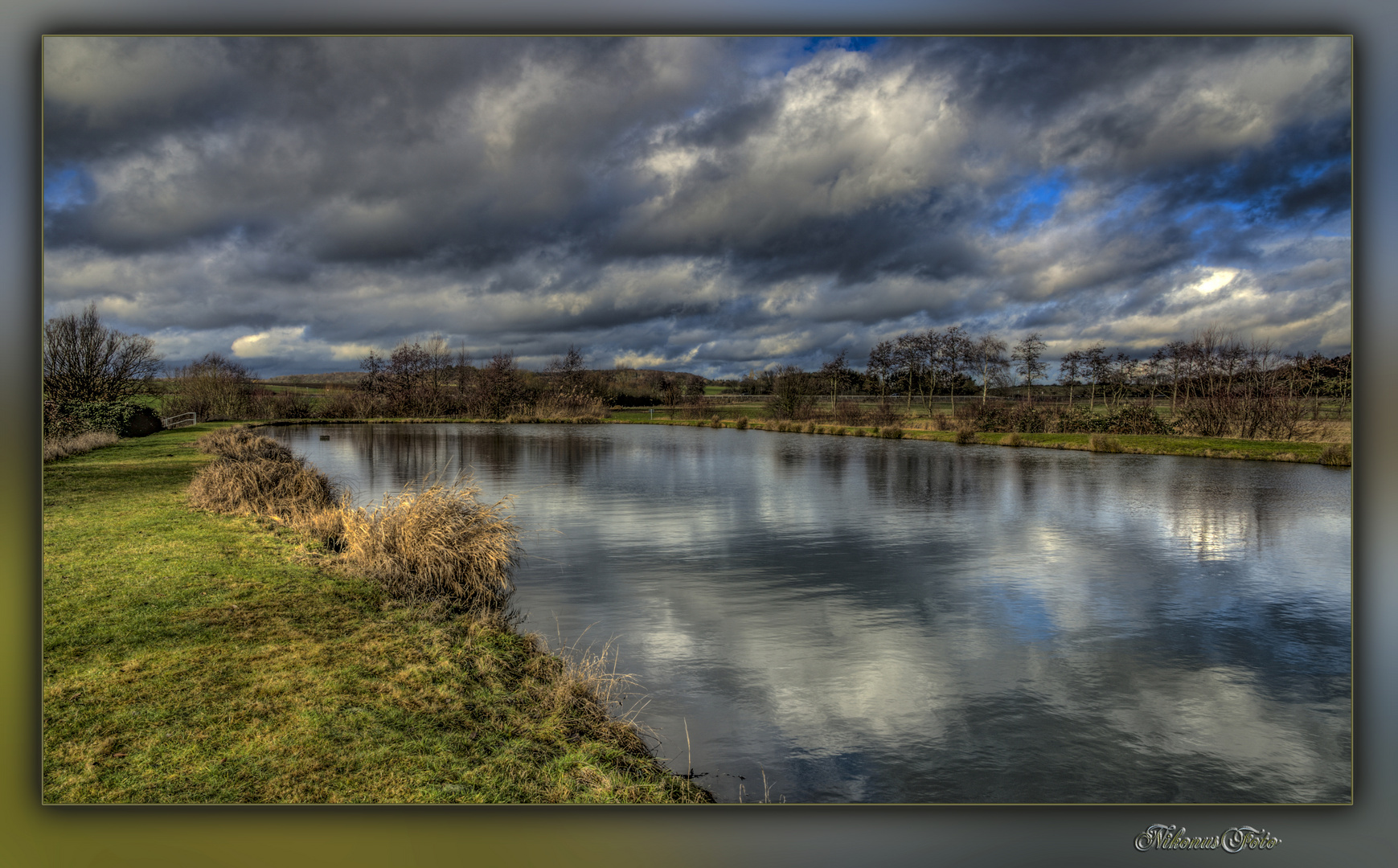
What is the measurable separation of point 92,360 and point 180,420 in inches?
741

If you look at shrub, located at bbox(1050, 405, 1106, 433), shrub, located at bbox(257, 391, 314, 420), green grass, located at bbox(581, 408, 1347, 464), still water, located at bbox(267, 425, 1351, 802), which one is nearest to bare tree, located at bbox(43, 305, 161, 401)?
still water, located at bbox(267, 425, 1351, 802)

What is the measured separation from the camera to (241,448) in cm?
1582

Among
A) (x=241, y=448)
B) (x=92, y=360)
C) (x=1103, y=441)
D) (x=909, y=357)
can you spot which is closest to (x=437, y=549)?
(x=92, y=360)

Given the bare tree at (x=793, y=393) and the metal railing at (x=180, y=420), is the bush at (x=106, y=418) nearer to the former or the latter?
the metal railing at (x=180, y=420)

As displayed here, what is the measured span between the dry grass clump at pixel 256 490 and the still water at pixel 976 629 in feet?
11.1

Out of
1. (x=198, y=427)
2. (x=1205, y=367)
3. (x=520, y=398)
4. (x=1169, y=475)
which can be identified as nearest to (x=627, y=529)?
(x=1205, y=367)

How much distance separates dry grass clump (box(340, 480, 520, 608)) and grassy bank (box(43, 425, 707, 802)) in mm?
369

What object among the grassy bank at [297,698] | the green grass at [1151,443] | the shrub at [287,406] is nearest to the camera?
the grassy bank at [297,698]

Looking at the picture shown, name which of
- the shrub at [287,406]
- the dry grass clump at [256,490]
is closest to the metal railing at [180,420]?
the shrub at [287,406]

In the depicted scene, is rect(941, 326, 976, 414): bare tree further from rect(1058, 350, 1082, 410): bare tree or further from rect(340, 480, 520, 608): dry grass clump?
rect(340, 480, 520, 608): dry grass clump

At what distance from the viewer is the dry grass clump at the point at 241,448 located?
14413mm

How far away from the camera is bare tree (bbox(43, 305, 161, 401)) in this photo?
611 centimetres

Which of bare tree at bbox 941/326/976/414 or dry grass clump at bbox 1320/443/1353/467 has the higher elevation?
bare tree at bbox 941/326/976/414

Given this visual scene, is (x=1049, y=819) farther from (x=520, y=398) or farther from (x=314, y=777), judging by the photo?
(x=520, y=398)
